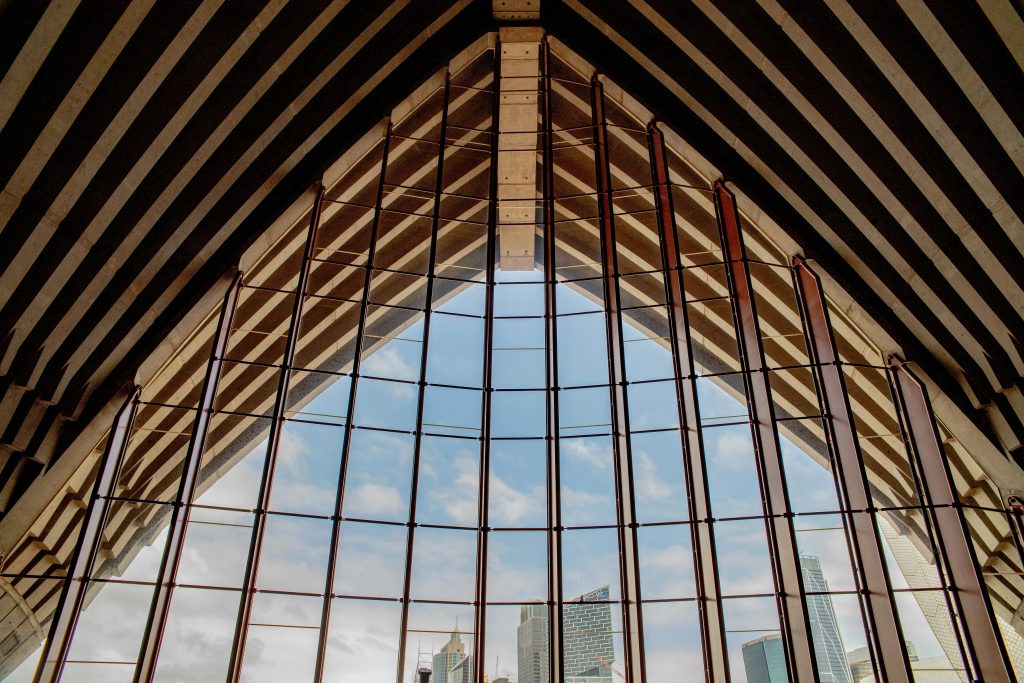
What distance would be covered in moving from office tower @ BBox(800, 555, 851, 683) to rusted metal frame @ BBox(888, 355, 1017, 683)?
2.22 m

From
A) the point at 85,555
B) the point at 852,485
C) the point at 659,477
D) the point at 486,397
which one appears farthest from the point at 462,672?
the point at 852,485

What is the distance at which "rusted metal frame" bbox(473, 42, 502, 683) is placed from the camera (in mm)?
14445

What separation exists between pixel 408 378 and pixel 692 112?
972 cm

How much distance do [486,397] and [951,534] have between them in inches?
386

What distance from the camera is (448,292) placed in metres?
18.0

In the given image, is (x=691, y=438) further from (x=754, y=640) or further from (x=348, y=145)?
(x=348, y=145)

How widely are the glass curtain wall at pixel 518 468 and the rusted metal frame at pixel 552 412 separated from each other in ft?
0.19

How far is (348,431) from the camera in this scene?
15.5 m

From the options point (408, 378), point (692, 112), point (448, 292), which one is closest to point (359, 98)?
point (448, 292)

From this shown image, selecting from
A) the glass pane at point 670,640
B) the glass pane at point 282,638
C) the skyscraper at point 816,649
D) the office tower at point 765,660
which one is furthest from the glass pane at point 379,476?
the skyscraper at point 816,649

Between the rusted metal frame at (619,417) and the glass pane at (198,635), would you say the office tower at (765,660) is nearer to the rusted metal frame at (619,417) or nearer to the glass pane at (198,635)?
the rusted metal frame at (619,417)

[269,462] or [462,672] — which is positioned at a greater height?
[269,462]

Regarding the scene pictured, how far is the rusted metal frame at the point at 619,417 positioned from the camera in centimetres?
1413

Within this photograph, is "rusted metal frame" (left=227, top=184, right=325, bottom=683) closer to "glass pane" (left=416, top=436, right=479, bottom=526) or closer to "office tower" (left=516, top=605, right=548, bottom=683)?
"glass pane" (left=416, top=436, right=479, bottom=526)
